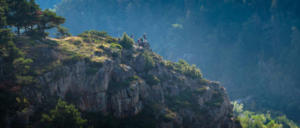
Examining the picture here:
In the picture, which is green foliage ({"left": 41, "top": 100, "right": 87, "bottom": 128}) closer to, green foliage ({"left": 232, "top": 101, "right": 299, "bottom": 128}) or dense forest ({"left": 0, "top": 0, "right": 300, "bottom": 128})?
dense forest ({"left": 0, "top": 0, "right": 300, "bottom": 128})

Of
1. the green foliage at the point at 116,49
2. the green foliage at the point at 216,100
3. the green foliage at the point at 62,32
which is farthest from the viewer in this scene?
the green foliage at the point at 216,100

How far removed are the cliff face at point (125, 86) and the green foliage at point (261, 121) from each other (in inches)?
572

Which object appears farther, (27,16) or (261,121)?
(261,121)

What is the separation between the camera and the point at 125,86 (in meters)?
42.9

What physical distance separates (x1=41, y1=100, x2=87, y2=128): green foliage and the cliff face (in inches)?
192

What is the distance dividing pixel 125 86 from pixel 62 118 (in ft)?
54.3

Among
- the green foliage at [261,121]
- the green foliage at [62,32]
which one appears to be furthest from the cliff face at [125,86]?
the green foliage at [261,121]

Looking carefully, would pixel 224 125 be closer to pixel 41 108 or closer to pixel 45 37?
pixel 41 108

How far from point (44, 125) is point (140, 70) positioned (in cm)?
2947

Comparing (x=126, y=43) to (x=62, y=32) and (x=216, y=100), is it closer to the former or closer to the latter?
(x=62, y=32)

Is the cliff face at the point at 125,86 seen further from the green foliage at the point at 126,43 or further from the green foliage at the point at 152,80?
the green foliage at the point at 126,43

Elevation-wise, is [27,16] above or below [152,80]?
above

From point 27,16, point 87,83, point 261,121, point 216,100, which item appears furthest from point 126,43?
point 261,121

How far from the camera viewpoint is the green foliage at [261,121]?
73.9 m
